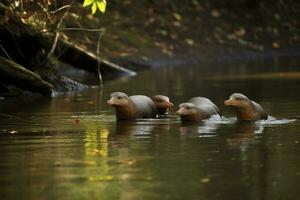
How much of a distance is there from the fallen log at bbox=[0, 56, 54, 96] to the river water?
653 mm

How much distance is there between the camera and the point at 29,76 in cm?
1941

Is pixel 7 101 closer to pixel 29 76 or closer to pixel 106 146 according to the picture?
pixel 29 76

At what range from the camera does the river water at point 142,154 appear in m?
8.48

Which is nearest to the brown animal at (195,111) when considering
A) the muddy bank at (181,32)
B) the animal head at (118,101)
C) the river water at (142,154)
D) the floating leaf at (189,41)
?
the river water at (142,154)

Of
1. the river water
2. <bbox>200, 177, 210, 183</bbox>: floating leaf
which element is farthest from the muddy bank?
<bbox>200, 177, 210, 183</bbox>: floating leaf

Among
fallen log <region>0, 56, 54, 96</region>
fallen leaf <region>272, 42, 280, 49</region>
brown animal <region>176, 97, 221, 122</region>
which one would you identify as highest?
fallen leaf <region>272, 42, 280, 49</region>

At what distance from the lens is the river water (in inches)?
334

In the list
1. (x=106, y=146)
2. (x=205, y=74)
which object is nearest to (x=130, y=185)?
(x=106, y=146)

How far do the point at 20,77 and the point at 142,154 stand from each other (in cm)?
897

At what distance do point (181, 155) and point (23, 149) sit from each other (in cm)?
185

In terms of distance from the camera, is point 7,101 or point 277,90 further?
point 277,90

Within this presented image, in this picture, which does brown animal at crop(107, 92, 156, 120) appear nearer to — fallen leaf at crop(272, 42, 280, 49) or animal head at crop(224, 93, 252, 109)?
animal head at crop(224, 93, 252, 109)

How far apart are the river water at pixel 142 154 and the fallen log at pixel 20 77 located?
2.14 feet

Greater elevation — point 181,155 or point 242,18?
point 242,18
